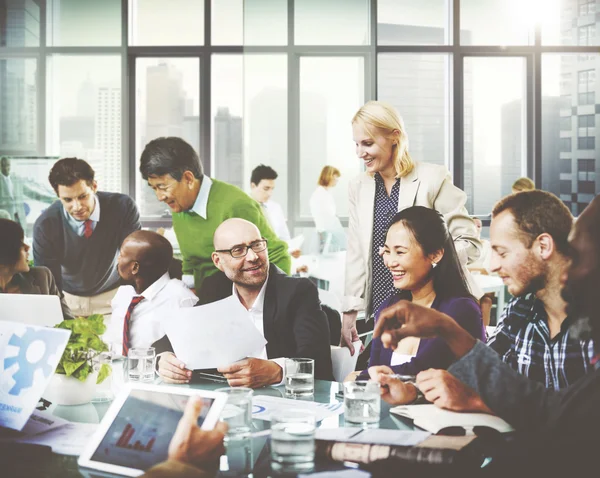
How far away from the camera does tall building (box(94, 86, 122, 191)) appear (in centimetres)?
323

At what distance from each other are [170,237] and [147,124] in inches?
29.3

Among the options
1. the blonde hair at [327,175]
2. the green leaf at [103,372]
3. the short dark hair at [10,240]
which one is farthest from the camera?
the blonde hair at [327,175]

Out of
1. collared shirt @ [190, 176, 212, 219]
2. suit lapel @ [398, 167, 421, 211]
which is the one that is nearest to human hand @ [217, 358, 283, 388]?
suit lapel @ [398, 167, 421, 211]

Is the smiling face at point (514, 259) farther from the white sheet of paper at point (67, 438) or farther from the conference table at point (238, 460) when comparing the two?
the white sheet of paper at point (67, 438)

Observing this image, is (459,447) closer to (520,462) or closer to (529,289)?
(520,462)

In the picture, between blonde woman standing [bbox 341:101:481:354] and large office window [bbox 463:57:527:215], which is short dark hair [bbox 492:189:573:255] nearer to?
blonde woman standing [bbox 341:101:481:354]

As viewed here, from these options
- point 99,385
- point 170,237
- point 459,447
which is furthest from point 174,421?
point 170,237

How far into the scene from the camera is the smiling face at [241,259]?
8.16 feet

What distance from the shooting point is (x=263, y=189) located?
3.65 m

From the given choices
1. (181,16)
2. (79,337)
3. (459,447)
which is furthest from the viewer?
(181,16)

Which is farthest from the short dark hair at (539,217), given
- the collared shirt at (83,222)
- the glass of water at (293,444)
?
the collared shirt at (83,222)

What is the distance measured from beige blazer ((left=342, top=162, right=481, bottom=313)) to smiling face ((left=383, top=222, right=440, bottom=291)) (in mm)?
333

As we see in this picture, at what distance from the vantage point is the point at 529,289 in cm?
182

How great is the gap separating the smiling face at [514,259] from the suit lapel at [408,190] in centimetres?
61
